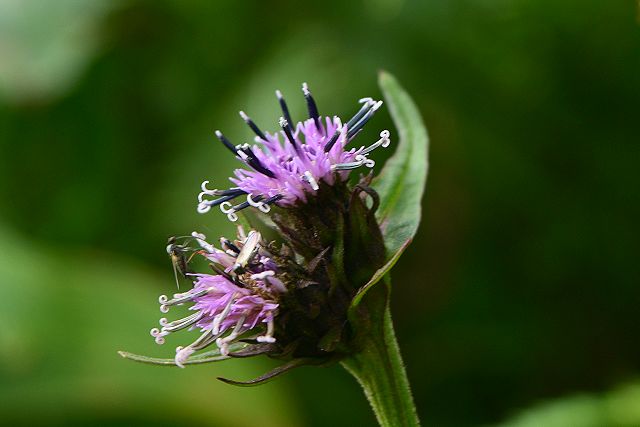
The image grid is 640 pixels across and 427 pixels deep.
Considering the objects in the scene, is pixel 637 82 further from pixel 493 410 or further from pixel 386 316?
pixel 386 316

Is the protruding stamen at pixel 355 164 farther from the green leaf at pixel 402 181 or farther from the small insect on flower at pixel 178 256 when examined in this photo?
the small insect on flower at pixel 178 256

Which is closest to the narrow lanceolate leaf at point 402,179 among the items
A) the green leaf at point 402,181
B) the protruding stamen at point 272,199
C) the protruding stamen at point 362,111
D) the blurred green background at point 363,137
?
the green leaf at point 402,181

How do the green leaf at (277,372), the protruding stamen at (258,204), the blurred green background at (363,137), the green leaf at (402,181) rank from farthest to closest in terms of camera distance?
the blurred green background at (363,137), the green leaf at (402,181), the protruding stamen at (258,204), the green leaf at (277,372)

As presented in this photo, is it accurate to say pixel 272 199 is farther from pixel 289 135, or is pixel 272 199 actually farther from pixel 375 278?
pixel 375 278

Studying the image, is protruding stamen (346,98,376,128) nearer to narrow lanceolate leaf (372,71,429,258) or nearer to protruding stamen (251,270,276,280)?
narrow lanceolate leaf (372,71,429,258)

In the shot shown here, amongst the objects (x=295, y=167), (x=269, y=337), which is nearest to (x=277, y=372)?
(x=269, y=337)
